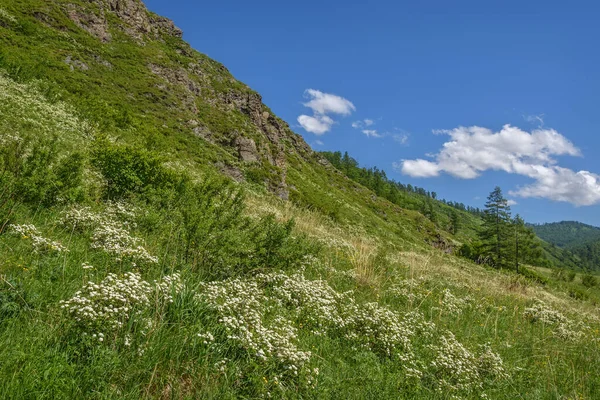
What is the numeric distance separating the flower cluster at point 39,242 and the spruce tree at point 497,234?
77799 millimetres

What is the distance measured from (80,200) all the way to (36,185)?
1045 mm

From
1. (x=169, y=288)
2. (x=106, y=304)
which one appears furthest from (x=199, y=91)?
(x=106, y=304)

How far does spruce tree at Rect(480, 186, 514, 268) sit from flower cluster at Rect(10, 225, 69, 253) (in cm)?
7780

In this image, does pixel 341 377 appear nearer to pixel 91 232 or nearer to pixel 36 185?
pixel 91 232

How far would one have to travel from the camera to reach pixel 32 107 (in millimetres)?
15594

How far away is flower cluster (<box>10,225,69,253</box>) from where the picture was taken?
419 cm

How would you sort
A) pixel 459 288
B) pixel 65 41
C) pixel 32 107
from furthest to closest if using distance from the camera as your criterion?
pixel 65 41, pixel 32 107, pixel 459 288

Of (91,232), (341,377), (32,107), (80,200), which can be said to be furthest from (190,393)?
(32,107)

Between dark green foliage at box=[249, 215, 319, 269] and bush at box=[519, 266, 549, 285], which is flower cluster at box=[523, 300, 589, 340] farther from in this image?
bush at box=[519, 266, 549, 285]

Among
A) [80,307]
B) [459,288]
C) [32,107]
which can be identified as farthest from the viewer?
[32,107]

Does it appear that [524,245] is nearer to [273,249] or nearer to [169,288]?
[273,249]

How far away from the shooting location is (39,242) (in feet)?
13.7

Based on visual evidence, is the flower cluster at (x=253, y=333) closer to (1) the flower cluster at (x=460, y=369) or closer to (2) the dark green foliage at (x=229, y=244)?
(2) the dark green foliage at (x=229, y=244)

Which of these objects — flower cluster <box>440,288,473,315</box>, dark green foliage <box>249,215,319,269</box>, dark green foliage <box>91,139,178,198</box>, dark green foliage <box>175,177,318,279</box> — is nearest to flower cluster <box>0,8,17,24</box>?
dark green foliage <box>91,139,178,198</box>
